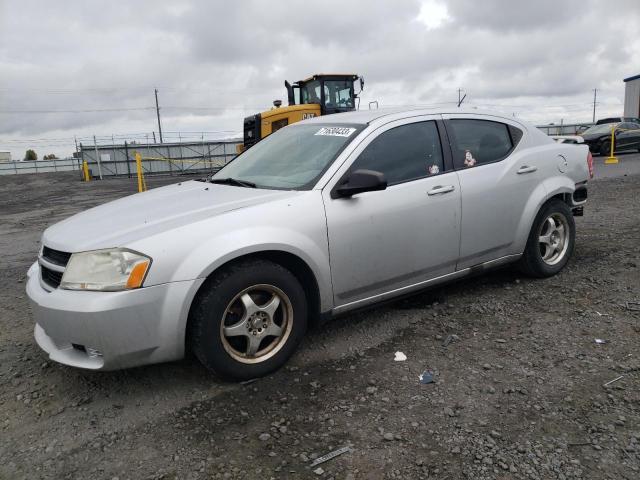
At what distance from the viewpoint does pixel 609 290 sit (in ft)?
14.1

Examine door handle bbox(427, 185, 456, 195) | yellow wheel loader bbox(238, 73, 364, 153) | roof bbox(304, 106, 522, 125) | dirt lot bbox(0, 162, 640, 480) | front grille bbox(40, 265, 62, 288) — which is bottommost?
dirt lot bbox(0, 162, 640, 480)

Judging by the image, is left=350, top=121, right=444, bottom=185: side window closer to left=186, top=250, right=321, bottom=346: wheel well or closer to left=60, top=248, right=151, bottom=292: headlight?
left=186, top=250, right=321, bottom=346: wheel well

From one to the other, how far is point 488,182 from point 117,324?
2.96 m

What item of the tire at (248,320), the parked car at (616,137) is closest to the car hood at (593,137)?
the parked car at (616,137)

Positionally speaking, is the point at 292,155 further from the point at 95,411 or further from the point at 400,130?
the point at 95,411

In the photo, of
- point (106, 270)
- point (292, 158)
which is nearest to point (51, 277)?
point (106, 270)

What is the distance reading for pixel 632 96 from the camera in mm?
34938

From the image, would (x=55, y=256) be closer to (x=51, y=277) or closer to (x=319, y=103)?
(x=51, y=277)

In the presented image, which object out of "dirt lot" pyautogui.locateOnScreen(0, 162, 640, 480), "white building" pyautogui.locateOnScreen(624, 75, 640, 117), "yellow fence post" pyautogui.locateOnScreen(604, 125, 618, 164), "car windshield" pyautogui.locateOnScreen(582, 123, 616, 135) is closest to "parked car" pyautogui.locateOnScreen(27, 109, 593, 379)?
"dirt lot" pyautogui.locateOnScreen(0, 162, 640, 480)

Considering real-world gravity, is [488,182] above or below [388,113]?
below

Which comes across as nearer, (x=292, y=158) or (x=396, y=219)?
(x=396, y=219)

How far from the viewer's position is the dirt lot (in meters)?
2.34

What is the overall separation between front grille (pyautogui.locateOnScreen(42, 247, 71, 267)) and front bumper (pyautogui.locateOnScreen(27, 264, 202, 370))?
190 mm

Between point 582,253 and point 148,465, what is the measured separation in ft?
16.0
